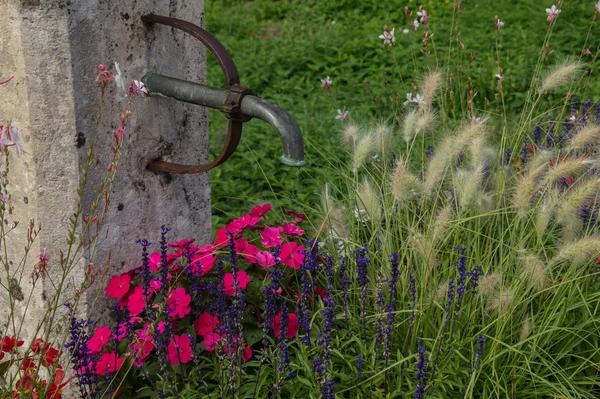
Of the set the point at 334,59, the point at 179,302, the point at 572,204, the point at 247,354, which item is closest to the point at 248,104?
the point at 179,302

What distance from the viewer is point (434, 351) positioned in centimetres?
225

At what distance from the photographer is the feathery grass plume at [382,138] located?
8.87 feet

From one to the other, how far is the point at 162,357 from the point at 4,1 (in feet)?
3.43

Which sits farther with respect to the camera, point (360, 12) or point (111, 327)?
point (360, 12)

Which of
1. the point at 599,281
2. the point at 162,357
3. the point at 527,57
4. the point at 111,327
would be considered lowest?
the point at 111,327

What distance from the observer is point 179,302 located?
234 centimetres

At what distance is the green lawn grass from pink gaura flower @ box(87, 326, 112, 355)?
1536mm

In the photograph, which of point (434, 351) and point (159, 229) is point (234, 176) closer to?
point (159, 229)

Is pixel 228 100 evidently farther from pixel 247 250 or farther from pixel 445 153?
pixel 445 153

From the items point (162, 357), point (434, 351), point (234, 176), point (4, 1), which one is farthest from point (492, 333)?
point (234, 176)

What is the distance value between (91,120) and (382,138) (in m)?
0.90

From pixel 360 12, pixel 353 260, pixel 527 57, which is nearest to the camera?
pixel 353 260

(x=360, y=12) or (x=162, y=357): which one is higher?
(x=360, y=12)

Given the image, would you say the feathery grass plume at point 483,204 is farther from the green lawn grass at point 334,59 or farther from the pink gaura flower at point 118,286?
the green lawn grass at point 334,59
